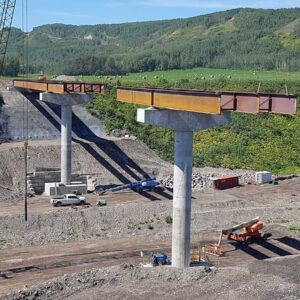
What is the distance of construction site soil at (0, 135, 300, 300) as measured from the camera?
104ft

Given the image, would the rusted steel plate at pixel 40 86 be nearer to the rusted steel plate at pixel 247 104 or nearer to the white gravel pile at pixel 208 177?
the white gravel pile at pixel 208 177

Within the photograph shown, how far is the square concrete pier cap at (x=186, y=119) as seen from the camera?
35.2m

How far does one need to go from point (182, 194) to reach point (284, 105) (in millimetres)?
9231

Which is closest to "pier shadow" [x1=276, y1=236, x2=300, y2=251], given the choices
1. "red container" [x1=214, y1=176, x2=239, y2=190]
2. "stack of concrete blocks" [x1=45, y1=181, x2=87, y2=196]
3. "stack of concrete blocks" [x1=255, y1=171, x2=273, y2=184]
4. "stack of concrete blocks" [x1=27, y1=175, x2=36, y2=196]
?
"red container" [x1=214, y1=176, x2=239, y2=190]

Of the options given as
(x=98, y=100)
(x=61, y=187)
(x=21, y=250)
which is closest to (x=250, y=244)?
(x=21, y=250)

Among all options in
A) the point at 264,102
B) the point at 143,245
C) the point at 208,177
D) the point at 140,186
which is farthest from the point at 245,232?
the point at 208,177

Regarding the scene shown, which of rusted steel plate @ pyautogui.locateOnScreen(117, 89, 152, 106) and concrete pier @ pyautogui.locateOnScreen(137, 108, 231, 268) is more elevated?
rusted steel plate @ pyautogui.locateOnScreen(117, 89, 152, 106)

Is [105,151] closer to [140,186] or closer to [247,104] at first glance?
[140,186]

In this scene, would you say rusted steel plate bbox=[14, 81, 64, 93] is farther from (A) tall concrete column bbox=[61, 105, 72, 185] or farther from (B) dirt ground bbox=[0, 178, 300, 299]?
(B) dirt ground bbox=[0, 178, 300, 299]

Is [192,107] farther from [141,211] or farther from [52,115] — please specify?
[52,115]

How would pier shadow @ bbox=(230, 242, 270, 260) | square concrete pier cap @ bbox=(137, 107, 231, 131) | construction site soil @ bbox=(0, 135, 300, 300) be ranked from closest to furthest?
construction site soil @ bbox=(0, 135, 300, 300) < square concrete pier cap @ bbox=(137, 107, 231, 131) < pier shadow @ bbox=(230, 242, 270, 260)

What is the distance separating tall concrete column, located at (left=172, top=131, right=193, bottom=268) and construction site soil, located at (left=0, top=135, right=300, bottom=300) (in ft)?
7.34

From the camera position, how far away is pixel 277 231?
155ft

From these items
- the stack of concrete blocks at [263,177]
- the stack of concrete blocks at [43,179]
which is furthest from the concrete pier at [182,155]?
the stack of concrete blocks at [263,177]
